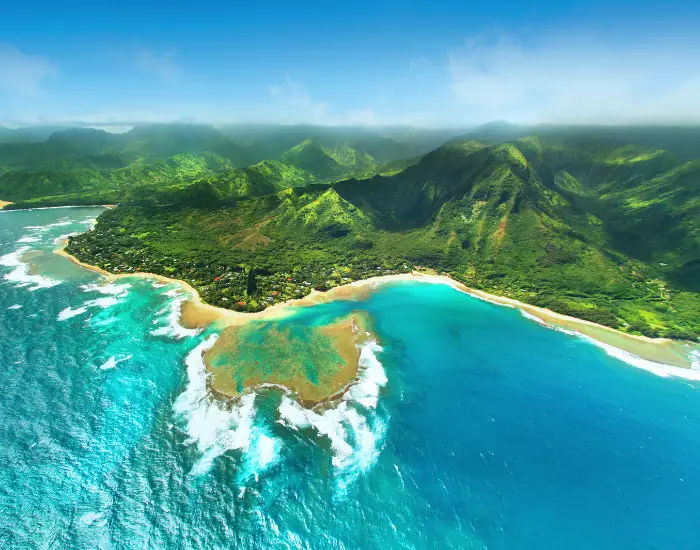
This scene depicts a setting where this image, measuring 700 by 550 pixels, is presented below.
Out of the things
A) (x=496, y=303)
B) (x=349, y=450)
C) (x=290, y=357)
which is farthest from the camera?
(x=496, y=303)

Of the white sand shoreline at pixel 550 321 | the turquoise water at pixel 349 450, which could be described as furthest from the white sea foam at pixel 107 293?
the turquoise water at pixel 349 450

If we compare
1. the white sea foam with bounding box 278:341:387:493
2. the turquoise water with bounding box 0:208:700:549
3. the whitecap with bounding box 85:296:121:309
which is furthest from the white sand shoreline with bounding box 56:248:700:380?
the white sea foam with bounding box 278:341:387:493

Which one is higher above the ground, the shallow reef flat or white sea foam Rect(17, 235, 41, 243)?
white sea foam Rect(17, 235, 41, 243)

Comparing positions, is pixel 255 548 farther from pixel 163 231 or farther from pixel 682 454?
pixel 163 231

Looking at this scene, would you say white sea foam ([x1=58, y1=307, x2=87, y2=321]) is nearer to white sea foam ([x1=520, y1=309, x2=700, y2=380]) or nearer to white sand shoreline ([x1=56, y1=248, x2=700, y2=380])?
white sand shoreline ([x1=56, y1=248, x2=700, y2=380])

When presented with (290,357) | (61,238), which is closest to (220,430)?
(290,357)

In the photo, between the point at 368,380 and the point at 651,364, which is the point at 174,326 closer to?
the point at 368,380
